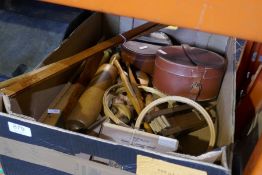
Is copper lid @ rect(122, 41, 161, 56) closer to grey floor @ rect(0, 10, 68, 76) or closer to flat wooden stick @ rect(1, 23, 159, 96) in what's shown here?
flat wooden stick @ rect(1, 23, 159, 96)

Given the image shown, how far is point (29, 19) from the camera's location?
0.85m

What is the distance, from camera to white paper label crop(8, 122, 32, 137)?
0.51m

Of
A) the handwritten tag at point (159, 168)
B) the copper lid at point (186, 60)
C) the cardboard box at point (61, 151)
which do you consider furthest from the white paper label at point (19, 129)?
the copper lid at point (186, 60)

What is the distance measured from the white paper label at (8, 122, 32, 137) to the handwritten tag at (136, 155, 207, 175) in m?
0.20

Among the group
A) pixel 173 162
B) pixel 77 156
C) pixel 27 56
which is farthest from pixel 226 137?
pixel 27 56

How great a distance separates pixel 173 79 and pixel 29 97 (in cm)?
38

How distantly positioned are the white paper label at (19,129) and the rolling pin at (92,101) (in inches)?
7.9

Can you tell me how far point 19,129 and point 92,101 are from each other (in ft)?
0.93

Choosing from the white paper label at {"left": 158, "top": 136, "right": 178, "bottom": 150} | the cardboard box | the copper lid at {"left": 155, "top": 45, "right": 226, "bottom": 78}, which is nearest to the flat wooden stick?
the cardboard box

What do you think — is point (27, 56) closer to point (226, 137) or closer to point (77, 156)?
point (77, 156)

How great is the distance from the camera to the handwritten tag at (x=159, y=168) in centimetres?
46

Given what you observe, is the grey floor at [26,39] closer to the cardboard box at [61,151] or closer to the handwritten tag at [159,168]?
the cardboard box at [61,151]

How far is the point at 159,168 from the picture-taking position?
47 centimetres

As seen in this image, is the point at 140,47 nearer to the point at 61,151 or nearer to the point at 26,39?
the point at 26,39
